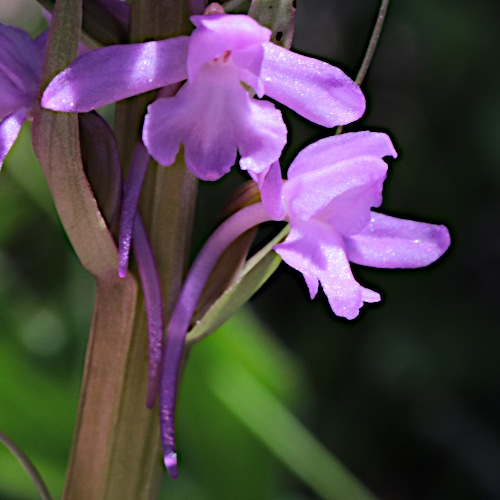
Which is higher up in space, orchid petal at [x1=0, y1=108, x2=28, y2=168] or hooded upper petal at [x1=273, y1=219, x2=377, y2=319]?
orchid petal at [x1=0, y1=108, x2=28, y2=168]

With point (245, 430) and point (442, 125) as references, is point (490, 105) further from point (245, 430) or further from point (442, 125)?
point (245, 430)

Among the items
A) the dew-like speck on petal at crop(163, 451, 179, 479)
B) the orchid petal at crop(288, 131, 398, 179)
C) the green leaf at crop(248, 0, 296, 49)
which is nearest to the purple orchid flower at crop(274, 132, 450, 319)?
the orchid petal at crop(288, 131, 398, 179)

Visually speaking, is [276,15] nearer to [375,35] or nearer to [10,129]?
[375,35]

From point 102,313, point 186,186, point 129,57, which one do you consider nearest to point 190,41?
point 129,57

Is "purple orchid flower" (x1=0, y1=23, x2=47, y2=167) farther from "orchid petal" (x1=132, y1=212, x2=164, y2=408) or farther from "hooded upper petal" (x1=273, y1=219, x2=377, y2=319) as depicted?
"hooded upper petal" (x1=273, y1=219, x2=377, y2=319)

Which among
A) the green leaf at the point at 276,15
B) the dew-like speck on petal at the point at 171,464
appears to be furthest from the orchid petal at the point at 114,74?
the dew-like speck on petal at the point at 171,464

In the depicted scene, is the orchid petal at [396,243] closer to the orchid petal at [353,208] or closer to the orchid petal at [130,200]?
the orchid petal at [353,208]

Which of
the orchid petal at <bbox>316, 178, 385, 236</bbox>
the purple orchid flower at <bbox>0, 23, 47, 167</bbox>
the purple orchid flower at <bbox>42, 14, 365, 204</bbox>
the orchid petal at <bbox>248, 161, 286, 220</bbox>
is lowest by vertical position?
the orchid petal at <bbox>316, 178, 385, 236</bbox>
